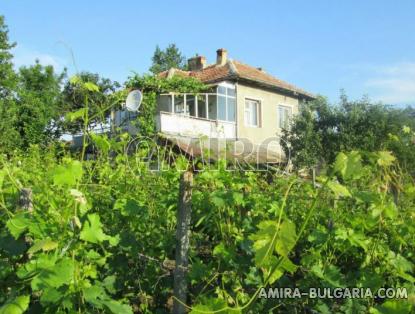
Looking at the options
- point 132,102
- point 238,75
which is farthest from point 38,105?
point 132,102

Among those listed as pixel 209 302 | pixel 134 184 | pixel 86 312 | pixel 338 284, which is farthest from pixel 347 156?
pixel 134 184

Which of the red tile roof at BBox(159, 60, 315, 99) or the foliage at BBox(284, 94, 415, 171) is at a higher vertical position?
the red tile roof at BBox(159, 60, 315, 99)

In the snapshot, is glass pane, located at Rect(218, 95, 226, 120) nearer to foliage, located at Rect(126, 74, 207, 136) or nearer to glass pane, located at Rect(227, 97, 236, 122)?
glass pane, located at Rect(227, 97, 236, 122)

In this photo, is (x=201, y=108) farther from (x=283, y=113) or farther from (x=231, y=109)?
(x=283, y=113)

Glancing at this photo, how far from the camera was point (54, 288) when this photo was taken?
176cm

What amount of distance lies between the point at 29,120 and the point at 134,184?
815 inches

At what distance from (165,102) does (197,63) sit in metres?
4.57

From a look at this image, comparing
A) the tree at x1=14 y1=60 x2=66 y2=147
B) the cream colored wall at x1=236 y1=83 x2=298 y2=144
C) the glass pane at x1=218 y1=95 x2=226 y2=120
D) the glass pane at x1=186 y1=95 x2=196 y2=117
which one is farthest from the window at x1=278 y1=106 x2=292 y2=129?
the tree at x1=14 y1=60 x2=66 y2=147

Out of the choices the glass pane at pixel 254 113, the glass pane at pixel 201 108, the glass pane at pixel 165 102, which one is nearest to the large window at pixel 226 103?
the glass pane at pixel 201 108

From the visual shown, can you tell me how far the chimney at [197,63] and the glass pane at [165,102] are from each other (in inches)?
156

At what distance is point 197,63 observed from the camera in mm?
24031

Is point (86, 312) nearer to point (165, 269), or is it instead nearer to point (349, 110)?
point (165, 269)

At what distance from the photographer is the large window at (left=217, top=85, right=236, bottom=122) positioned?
19875 millimetres

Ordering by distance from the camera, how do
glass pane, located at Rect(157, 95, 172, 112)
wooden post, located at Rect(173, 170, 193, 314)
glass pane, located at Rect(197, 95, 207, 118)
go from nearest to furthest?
wooden post, located at Rect(173, 170, 193, 314), glass pane, located at Rect(157, 95, 172, 112), glass pane, located at Rect(197, 95, 207, 118)
